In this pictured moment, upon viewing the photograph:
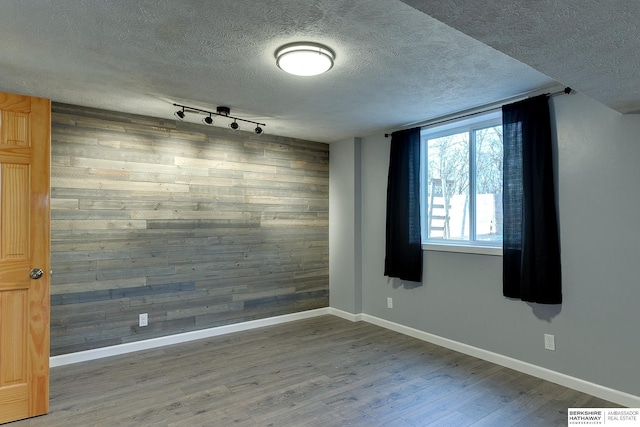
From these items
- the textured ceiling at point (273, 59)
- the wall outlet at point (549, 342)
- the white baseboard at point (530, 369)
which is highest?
the textured ceiling at point (273, 59)

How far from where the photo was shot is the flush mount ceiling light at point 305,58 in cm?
218

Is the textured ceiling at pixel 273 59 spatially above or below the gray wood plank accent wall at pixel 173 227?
above

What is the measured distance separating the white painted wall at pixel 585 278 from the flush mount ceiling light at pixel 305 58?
2.00m

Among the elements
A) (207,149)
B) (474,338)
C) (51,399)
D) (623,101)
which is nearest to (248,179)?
(207,149)

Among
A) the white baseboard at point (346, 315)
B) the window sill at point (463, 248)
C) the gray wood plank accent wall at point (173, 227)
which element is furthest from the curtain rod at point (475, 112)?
the white baseboard at point (346, 315)

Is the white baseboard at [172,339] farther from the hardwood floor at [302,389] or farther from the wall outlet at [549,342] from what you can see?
the wall outlet at [549,342]

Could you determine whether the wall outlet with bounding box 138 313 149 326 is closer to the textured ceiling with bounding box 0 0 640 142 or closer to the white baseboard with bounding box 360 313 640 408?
the textured ceiling with bounding box 0 0 640 142

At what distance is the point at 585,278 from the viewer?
9.14 ft

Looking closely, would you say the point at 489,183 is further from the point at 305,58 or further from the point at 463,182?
the point at 305,58

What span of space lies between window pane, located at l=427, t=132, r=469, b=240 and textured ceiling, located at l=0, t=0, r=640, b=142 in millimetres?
585

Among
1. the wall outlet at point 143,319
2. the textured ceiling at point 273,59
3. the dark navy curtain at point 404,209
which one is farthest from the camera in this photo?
the dark navy curtain at point 404,209

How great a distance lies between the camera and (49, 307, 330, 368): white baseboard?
3371 millimetres

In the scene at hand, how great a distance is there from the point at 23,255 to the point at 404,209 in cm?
343

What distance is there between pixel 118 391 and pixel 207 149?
8.21ft
